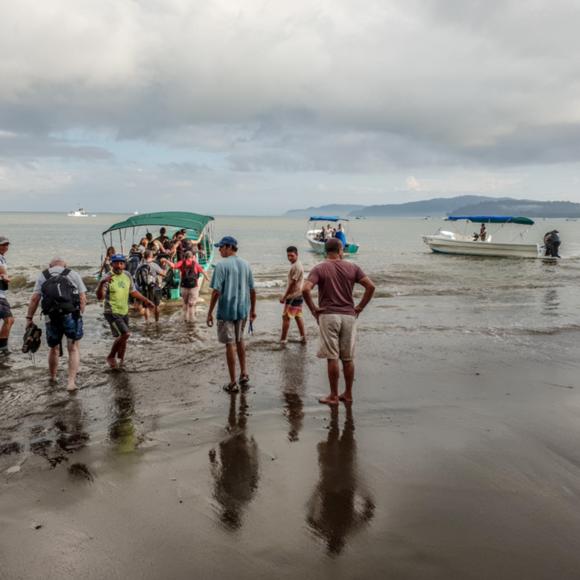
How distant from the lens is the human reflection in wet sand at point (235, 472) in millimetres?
3584

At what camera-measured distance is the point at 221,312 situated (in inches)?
250

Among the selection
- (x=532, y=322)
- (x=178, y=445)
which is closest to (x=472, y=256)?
(x=532, y=322)

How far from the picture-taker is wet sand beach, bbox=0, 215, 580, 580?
3094mm

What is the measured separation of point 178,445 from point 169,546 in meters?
1.55

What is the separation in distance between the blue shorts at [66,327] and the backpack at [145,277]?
530cm

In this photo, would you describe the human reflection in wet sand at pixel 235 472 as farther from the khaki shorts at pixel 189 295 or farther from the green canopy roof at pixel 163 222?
the green canopy roof at pixel 163 222

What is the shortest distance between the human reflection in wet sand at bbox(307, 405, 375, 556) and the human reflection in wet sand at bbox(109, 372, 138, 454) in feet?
6.14

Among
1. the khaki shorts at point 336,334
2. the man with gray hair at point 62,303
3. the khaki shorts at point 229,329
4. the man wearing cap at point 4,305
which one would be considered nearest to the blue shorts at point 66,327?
the man with gray hair at point 62,303

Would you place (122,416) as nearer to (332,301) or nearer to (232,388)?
(232,388)

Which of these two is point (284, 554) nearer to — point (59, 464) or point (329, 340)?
point (59, 464)

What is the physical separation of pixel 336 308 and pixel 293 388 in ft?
4.74

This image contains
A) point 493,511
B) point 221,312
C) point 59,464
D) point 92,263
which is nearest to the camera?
point 493,511

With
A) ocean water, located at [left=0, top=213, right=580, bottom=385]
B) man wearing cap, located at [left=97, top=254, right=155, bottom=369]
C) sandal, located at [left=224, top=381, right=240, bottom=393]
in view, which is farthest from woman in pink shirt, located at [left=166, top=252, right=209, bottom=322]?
sandal, located at [left=224, top=381, right=240, bottom=393]

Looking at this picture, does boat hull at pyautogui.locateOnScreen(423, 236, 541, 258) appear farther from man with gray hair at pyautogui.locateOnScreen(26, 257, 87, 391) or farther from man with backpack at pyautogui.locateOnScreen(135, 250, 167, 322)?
man with gray hair at pyautogui.locateOnScreen(26, 257, 87, 391)
